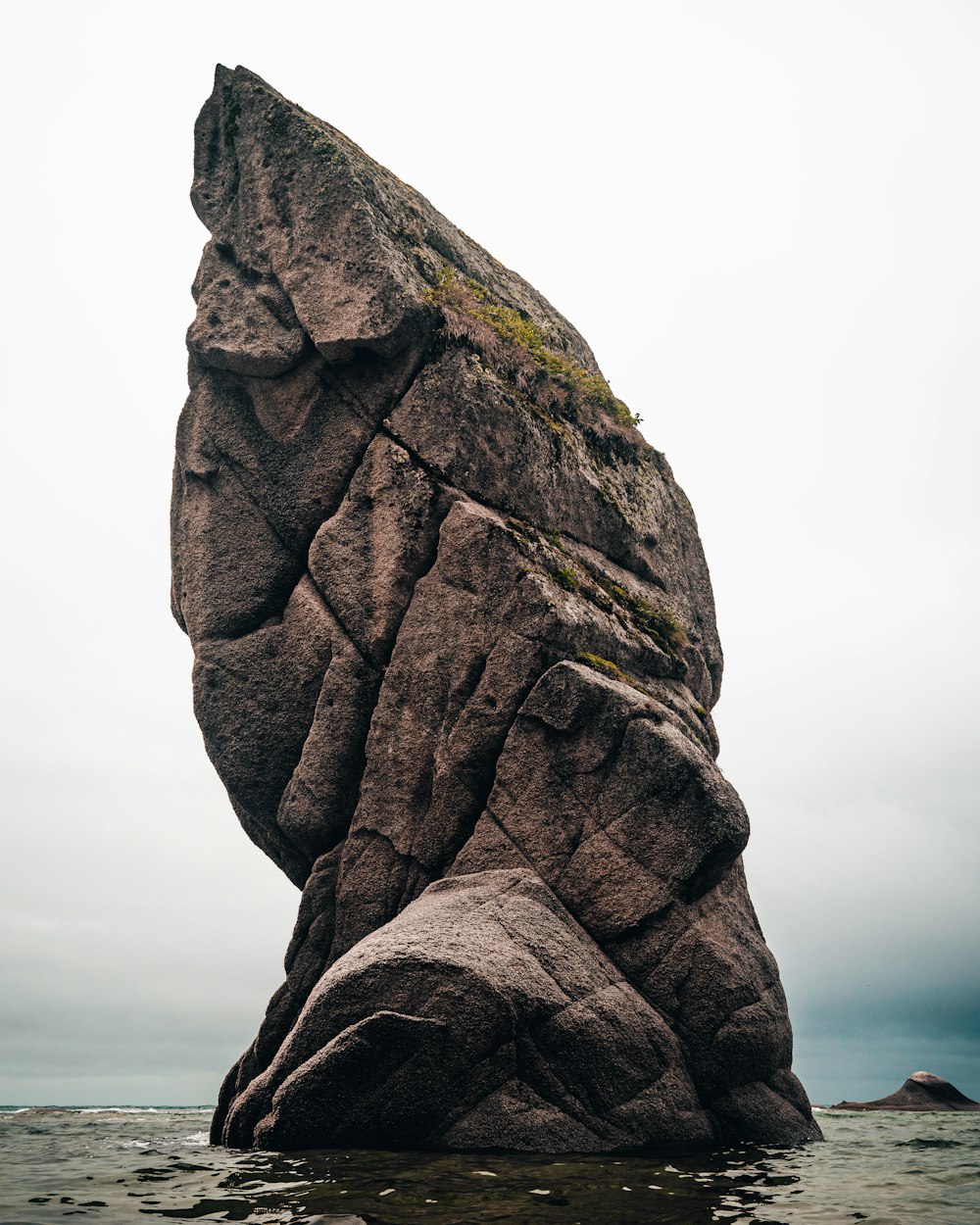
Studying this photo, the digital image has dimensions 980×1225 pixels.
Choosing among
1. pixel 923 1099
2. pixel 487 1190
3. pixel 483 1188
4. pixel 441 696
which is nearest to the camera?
pixel 487 1190

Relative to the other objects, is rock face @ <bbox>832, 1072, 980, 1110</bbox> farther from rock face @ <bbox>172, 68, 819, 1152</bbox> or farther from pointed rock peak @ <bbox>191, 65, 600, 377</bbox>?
pointed rock peak @ <bbox>191, 65, 600, 377</bbox>

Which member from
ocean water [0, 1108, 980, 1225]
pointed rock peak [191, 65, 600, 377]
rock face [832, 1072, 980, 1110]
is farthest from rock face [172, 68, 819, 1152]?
rock face [832, 1072, 980, 1110]

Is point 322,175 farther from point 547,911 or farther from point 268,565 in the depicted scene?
point 547,911

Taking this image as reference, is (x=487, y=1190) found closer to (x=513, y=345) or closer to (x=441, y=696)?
(x=441, y=696)

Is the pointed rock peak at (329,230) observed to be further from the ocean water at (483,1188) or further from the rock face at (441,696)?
the ocean water at (483,1188)

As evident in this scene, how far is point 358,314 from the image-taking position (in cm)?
2250

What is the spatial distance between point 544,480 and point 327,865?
10890 millimetres

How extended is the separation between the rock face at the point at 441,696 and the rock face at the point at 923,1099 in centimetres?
3461

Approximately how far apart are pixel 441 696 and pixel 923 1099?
44.6 meters

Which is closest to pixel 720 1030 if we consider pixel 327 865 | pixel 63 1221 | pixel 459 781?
pixel 459 781

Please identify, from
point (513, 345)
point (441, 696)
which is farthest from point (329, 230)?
point (441, 696)

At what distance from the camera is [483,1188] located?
10.8 meters

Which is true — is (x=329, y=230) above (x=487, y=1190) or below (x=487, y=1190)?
above

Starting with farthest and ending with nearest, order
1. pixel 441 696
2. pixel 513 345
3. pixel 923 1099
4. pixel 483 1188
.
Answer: pixel 923 1099 → pixel 513 345 → pixel 441 696 → pixel 483 1188
